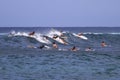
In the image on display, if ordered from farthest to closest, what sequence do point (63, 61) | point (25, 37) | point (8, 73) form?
point (25, 37)
point (63, 61)
point (8, 73)

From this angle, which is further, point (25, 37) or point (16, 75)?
point (25, 37)

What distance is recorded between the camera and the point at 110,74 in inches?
731

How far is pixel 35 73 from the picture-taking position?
18.2 metres

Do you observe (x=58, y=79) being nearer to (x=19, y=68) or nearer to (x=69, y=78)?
(x=69, y=78)

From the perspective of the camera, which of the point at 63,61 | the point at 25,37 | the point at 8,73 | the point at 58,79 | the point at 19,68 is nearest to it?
the point at 58,79

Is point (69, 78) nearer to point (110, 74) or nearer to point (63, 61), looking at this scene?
point (110, 74)

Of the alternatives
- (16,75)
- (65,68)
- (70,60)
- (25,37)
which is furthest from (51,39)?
(16,75)

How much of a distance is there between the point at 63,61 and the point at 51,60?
0.80 m

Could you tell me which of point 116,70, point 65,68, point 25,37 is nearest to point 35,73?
point 65,68

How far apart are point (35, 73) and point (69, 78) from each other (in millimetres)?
1930

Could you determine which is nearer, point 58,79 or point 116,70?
point 58,79

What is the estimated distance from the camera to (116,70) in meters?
20.2

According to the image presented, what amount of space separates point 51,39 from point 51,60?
69.1 feet

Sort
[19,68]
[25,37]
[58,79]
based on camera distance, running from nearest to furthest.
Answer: [58,79], [19,68], [25,37]
